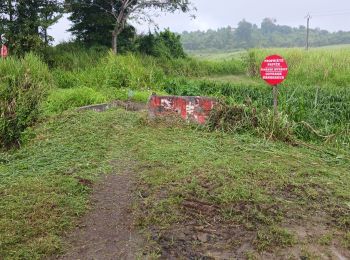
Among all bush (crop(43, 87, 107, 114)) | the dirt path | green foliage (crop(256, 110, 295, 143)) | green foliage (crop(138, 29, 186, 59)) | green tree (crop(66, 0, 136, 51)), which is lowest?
the dirt path

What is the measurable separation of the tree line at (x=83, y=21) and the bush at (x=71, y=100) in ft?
22.4

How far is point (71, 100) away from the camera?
7730mm

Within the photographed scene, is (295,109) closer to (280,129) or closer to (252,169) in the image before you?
(280,129)

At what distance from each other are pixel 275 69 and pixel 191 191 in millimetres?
2853

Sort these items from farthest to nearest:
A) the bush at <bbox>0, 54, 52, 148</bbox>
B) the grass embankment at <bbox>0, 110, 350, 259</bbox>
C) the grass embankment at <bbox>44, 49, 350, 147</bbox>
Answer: the grass embankment at <bbox>44, 49, 350, 147</bbox>
the bush at <bbox>0, 54, 52, 148</bbox>
the grass embankment at <bbox>0, 110, 350, 259</bbox>

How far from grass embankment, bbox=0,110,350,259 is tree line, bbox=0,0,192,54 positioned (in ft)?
32.1

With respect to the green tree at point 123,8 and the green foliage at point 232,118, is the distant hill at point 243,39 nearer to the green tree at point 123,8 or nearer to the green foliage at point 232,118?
the green tree at point 123,8

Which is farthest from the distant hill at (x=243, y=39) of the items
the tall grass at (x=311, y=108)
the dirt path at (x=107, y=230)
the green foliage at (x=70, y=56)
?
the dirt path at (x=107, y=230)

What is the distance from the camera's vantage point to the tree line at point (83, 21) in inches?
544

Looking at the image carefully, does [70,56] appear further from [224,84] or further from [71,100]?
[224,84]

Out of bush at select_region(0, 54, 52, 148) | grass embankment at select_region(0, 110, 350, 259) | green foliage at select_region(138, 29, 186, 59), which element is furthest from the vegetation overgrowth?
grass embankment at select_region(0, 110, 350, 259)

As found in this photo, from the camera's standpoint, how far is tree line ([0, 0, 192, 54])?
1381 cm

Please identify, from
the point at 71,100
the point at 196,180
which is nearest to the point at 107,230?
the point at 196,180

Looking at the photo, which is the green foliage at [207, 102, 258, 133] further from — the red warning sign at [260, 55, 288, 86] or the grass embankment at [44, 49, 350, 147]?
the red warning sign at [260, 55, 288, 86]
